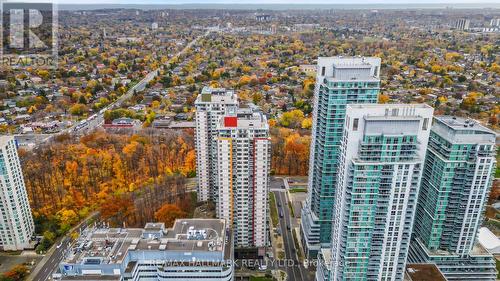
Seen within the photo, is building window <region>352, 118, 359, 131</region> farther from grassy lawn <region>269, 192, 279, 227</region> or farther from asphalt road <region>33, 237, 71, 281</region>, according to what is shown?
asphalt road <region>33, 237, 71, 281</region>

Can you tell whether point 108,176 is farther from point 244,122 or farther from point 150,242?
point 244,122

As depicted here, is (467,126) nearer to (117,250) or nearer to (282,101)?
(117,250)

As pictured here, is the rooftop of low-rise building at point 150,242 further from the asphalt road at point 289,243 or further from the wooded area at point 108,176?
the wooded area at point 108,176

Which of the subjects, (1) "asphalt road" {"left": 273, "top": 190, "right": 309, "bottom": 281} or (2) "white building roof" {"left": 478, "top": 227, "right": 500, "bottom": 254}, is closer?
(1) "asphalt road" {"left": 273, "top": 190, "right": 309, "bottom": 281}

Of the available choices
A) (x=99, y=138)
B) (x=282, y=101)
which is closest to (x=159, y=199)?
(x=99, y=138)

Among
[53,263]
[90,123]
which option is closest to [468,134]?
[53,263]

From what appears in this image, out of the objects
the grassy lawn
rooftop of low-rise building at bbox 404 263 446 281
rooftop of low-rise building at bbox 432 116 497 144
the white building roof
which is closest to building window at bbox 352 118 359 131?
rooftop of low-rise building at bbox 432 116 497 144

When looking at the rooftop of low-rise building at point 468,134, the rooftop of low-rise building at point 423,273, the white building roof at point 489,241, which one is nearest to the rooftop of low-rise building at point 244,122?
the rooftop of low-rise building at point 468,134

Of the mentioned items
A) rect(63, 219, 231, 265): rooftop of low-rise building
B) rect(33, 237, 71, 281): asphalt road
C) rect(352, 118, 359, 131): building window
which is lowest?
rect(33, 237, 71, 281): asphalt road
